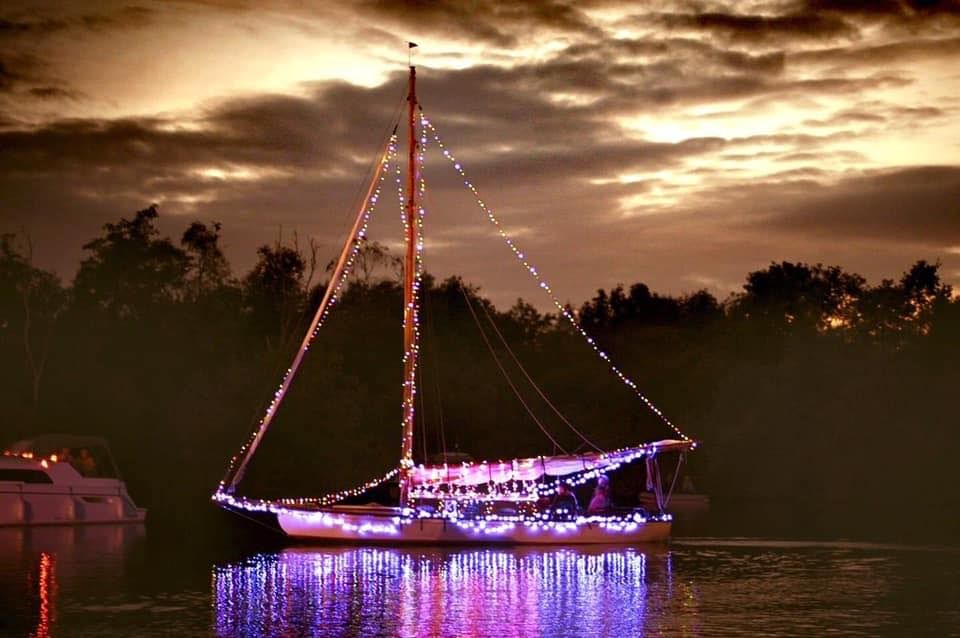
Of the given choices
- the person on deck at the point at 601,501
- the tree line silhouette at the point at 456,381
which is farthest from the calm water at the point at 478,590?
the tree line silhouette at the point at 456,381

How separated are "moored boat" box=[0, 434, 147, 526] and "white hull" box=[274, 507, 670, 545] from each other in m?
11.0

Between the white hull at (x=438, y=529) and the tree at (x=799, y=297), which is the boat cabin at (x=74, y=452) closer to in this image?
the white hull at (x=438, y=529)

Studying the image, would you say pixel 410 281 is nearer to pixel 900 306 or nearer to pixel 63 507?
pixel 63 507

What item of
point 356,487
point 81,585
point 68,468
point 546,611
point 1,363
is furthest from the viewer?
point 1,363

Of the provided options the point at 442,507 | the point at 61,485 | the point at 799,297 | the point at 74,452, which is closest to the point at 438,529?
the point at 442,507

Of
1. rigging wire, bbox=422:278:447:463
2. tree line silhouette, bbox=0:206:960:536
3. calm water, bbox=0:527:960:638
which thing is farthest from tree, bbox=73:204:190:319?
calm water, bbox=0:527:960:638

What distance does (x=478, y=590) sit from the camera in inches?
1195

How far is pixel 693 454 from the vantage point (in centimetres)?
7281

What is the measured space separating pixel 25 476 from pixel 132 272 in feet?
95.3

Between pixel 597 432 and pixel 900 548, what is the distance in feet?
84.3

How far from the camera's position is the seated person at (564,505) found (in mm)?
40562

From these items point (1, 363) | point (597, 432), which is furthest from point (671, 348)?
point (1, 363)

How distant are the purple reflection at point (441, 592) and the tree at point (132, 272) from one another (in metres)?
36.7

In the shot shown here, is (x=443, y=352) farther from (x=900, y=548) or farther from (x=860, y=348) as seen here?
(x=900, y=548)
